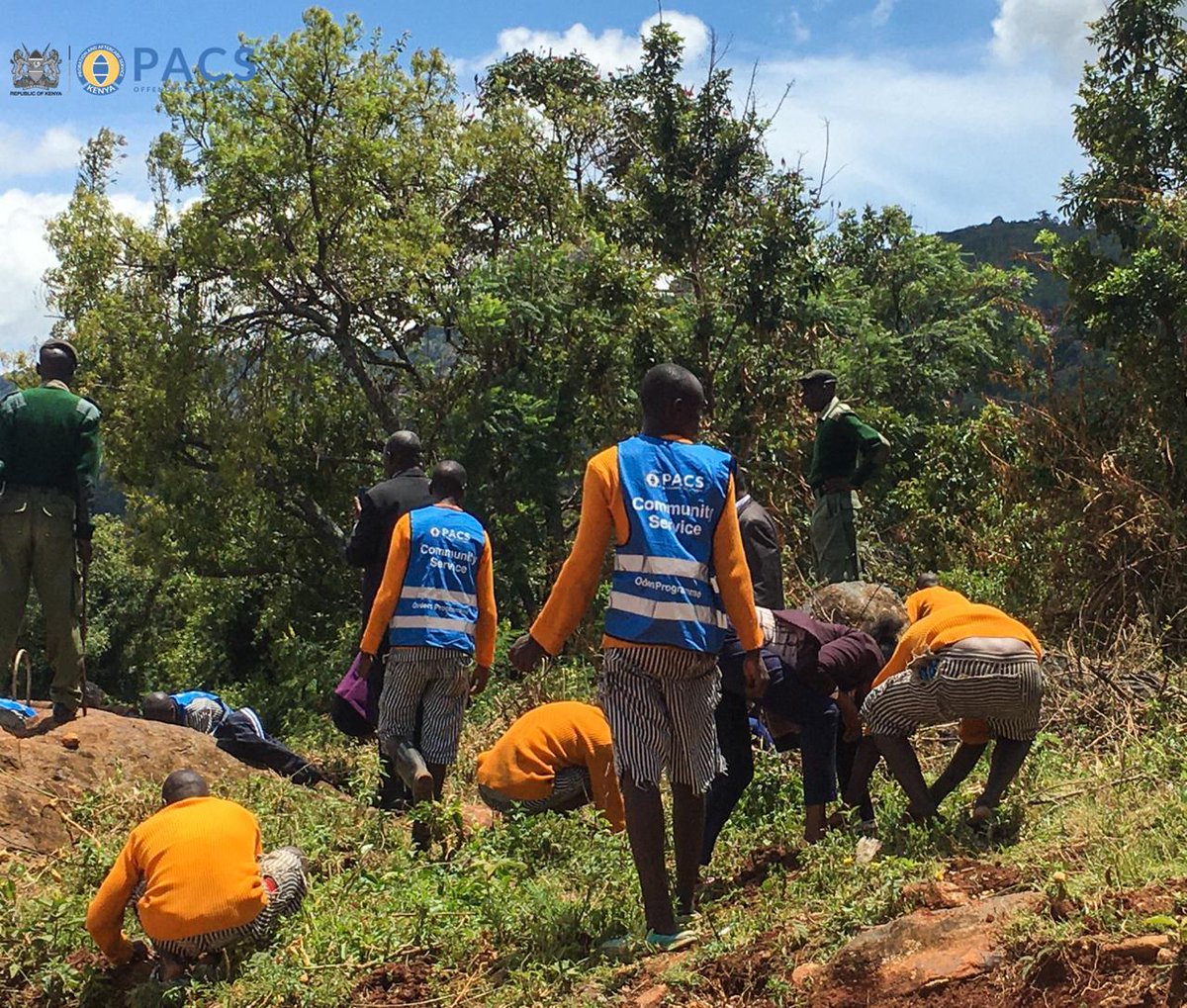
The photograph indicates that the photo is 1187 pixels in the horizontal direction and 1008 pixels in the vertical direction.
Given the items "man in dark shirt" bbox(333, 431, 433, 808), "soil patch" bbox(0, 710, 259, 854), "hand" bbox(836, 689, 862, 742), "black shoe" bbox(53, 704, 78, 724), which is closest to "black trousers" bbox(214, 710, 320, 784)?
"soil patch" bbox(0, 710, 259, 854)

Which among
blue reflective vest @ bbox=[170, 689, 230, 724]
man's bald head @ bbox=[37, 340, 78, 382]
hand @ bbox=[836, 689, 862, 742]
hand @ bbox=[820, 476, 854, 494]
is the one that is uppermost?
man's bald head @ bbox=[37, 340, 78, 382]

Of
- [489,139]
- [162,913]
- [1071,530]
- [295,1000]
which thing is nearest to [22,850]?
[162,913]

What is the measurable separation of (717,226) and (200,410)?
6.68 m

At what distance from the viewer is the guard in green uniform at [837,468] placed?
757 centimetres

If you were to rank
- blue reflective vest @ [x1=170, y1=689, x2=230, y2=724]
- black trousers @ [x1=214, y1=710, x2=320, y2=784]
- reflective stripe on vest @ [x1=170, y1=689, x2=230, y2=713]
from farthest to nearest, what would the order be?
1. reflective stripe on vest @ [x1=170, y1=689, x2=230, y2=713]
2. blue reflective vest @ [x1=170, y1=689, x2=230, y2=724]
3. black trousers @ [x1=214, y1=710, x2=320, y2=784]

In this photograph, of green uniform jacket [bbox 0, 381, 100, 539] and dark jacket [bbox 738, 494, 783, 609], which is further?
green uniform jacket [bbox 0, 381, 100, 539]

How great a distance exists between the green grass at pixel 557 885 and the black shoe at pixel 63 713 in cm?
84

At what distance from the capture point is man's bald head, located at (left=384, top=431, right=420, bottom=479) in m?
6.49

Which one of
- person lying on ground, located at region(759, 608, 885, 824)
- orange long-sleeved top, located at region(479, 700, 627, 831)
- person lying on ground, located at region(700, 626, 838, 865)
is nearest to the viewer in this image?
person lying on ground, located at region(700, 626, 838, 865)

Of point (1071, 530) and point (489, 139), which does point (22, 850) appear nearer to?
point (1071, 530)

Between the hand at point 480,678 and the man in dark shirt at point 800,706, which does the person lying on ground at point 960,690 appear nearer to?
the man in dark shirt at point 800,706

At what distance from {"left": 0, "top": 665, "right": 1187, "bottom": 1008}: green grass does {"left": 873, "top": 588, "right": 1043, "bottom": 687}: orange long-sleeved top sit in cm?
62

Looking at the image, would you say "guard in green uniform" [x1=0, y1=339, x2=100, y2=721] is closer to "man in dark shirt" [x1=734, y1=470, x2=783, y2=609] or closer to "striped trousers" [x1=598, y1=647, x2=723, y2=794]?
"man in dark shirt" [x1=734, y1=470, x2=783, y2=609]

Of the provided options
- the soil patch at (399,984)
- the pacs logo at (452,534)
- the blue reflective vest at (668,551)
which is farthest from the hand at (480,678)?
the blue reflective vest at (668,551)
